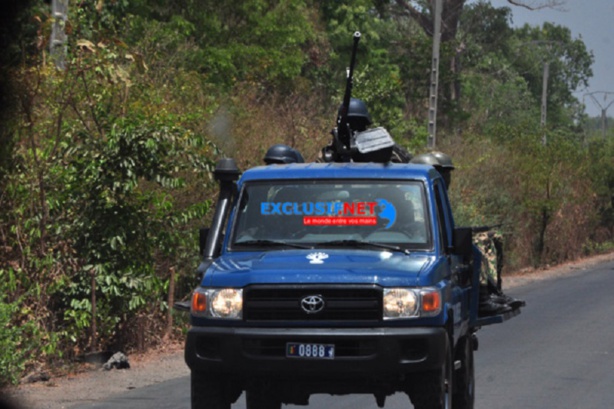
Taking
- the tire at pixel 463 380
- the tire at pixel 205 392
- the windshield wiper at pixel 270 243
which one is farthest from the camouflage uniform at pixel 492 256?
the tire at pixel 205 392

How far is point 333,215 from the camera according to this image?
10023mm

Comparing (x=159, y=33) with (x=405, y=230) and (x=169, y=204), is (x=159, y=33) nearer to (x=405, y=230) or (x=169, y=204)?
(x=169, y=204)

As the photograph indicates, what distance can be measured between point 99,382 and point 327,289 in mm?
5221

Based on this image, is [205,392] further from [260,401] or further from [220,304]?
[260,401]

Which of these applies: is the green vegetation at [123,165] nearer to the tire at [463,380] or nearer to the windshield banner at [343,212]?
the windshield banner at [343,212]

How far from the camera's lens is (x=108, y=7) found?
101ft

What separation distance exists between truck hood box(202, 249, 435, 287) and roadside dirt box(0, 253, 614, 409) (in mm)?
3220

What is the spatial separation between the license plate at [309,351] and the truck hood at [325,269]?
1.33 ft

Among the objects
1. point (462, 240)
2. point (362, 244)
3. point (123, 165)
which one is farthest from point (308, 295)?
point (123, 165)

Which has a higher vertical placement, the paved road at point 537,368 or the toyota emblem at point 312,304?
the toyota emblem at point 312,304

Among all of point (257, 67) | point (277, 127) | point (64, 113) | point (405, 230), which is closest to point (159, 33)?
point (257, 67)

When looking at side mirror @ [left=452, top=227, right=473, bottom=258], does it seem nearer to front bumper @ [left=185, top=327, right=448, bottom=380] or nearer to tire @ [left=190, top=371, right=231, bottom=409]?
front bumper @ [left=185, top=327, right=448, bottom=380]

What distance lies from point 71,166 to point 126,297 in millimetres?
1572

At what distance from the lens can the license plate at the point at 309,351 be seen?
349 inches
